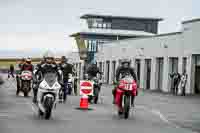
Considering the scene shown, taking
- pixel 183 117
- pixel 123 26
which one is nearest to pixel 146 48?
pixel 183 117

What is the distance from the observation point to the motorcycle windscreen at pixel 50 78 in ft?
56.3

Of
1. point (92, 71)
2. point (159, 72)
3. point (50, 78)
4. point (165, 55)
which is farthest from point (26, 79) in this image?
point (159, 72)

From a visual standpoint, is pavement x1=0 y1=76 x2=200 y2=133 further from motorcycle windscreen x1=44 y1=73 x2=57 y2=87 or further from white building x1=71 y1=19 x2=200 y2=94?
white building x1=71 y1=19 x2=200 y2=94

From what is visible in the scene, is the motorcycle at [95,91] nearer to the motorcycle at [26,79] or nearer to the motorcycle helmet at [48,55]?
the motorcycle at [26,79]

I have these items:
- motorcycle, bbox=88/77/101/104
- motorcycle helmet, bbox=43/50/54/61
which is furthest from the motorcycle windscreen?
motorcycle, bbox=88/77/101/104

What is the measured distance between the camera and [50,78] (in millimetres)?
17312

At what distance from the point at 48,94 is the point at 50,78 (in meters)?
0.56

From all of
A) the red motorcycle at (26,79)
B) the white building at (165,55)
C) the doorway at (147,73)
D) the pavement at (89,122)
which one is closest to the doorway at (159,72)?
the white building at (165,55)

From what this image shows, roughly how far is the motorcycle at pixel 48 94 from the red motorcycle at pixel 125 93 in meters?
2.35

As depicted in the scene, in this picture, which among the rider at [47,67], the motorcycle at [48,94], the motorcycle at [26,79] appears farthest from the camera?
the motorcycle at [26,79]

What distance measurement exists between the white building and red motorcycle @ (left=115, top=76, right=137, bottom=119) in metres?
26.7

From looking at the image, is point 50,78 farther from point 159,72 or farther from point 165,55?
point 159,72

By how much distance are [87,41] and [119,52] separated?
36340mm

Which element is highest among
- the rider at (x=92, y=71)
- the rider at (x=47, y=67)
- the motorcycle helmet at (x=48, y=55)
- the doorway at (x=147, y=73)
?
the motorcycle helmet at (x=48, y=55)
